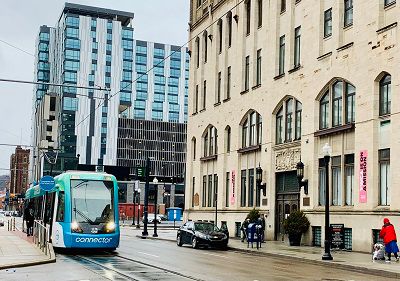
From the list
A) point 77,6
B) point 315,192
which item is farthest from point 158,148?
point 315,192

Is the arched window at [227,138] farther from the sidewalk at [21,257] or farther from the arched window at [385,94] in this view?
the sidewalk at [21,257]

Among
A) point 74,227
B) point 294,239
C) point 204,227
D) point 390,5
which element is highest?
point 390,5

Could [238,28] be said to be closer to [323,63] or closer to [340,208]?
[323,63]

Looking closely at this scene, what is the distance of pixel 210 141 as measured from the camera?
176 ft

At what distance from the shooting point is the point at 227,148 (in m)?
49.8

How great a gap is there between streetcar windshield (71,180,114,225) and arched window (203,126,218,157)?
2527 cm

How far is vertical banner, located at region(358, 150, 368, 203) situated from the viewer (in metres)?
31.7

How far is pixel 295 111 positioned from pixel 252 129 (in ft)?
21.3

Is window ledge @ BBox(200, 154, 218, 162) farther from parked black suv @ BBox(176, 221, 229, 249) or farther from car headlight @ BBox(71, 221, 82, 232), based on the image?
car headlight @ BBox(71, 221, 82, 232)

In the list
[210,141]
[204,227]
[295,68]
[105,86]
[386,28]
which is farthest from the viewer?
[105,86]

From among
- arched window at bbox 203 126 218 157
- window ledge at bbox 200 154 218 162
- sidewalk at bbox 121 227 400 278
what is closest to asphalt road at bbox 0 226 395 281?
sidewalk at bbox 121 227 400 278

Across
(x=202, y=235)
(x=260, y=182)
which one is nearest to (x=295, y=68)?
(x=260, y=182)

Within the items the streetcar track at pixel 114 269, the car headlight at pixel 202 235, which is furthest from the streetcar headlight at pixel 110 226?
the car headlight at pixel 202 235

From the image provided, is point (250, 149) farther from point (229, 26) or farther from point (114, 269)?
point (114, 269)
